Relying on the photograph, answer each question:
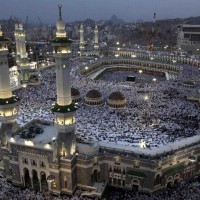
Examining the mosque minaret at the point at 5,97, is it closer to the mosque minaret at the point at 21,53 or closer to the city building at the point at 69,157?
the city building at the point at 69,157

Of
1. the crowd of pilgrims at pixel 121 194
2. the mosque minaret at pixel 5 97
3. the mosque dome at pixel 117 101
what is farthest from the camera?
the mosque dome at pixel 117 101

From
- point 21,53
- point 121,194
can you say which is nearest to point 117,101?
point 121,194

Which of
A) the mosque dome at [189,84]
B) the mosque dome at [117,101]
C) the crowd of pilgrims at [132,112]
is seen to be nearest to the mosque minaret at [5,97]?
the crowd of pilgrims at [132,112]

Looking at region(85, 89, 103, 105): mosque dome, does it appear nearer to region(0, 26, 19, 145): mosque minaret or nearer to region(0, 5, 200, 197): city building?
region(0, 5, 200, 197): city building

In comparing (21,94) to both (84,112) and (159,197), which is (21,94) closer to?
(84,112)

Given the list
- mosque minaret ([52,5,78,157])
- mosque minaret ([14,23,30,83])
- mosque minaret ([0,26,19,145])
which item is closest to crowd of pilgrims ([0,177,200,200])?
mosque minaret ([52,5,78,157])
